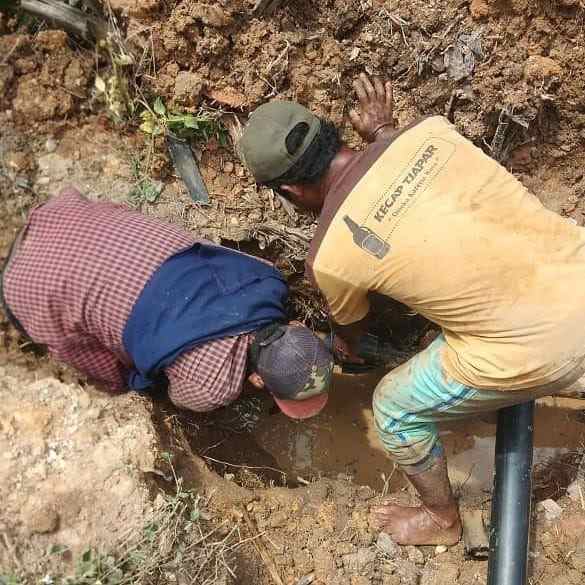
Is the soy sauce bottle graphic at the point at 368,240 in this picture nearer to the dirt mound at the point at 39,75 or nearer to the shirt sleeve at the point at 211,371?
the shirt sleeve at the point at 211,371

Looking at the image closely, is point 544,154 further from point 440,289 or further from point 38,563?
point 38,563

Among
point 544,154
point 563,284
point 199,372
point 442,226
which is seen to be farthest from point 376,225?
point 544,154

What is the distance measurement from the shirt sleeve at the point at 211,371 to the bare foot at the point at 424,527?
103cm

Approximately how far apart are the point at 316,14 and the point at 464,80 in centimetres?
72

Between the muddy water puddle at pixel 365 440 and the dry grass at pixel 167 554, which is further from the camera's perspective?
the muddy water puddle at pixel 365 440

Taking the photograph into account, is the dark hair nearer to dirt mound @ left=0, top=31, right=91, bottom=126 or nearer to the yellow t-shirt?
the yellow t-shirt

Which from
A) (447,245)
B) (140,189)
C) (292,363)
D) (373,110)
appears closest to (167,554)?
(292,363)

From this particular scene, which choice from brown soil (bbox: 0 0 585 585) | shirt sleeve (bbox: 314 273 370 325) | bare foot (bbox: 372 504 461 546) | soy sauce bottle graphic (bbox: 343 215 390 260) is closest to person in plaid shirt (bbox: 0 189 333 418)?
shirt sleeve (bbox: 314 273 370 325)

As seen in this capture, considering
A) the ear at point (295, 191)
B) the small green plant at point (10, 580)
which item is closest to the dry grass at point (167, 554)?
the small green plant at point (10, 580)

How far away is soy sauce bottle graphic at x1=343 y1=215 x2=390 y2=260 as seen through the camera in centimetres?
191

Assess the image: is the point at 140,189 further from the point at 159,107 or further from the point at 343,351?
the point at 343,351

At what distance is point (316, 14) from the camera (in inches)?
105

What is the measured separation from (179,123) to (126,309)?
0.97 m

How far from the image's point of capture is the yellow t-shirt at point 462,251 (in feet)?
6.16
